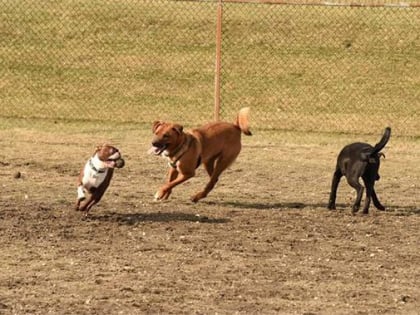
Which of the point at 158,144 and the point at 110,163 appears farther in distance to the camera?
the point at 158,144

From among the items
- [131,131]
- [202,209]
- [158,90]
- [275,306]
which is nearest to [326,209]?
[202,209]

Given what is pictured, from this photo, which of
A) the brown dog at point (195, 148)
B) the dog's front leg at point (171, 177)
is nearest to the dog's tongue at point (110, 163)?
the brown dog at point (195, 148)

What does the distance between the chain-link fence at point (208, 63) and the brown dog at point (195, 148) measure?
6260 mm

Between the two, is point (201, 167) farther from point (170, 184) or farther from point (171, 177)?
point (170, 184)

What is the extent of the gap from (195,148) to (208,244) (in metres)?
1.96

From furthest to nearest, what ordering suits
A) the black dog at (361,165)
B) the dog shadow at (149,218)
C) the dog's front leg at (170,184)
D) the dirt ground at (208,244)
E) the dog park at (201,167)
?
the dog's front leg at (170,184) → the black dog at (361,165) → the dog shadow at (149,218) → the dog park at (201,167) → the dirt ground at (208,244)

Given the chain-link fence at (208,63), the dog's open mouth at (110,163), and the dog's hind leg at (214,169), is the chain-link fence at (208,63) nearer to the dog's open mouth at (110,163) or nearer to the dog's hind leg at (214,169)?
the dog's hind leg at (214,169)

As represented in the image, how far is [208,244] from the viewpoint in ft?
32.1

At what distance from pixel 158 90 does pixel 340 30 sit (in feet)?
12.7

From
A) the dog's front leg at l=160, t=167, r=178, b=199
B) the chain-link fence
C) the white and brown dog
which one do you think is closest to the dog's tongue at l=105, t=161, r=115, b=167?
the white and brown dog

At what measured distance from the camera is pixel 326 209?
1155 cm

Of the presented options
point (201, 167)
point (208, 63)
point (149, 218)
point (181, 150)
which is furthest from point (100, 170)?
point (208, 63)

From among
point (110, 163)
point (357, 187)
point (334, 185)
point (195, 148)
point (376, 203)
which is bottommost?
point (376, 203)

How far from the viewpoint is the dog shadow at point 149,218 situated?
1060 cm
